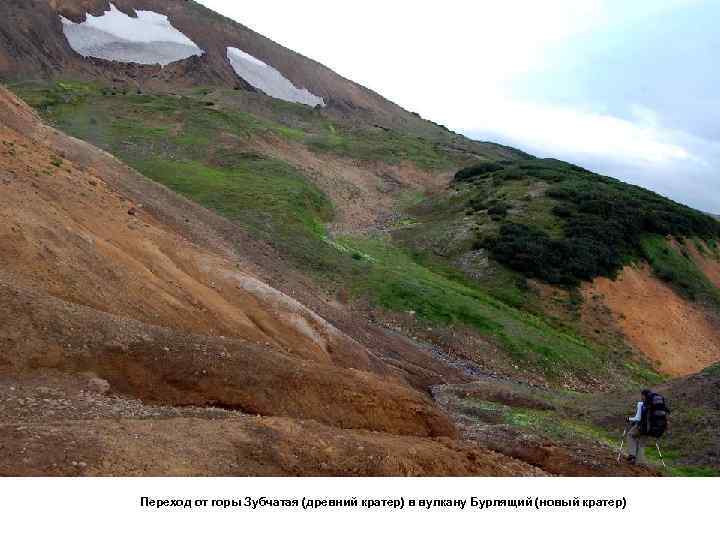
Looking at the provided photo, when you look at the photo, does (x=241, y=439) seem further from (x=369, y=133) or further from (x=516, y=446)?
(x=369, y=133)

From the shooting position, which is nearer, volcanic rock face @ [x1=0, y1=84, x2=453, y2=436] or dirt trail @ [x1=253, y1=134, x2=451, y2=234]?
volcanic rock face @ [x1=0, y1=84, x2=453, y2=436]

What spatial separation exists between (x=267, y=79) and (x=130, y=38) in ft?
58.3

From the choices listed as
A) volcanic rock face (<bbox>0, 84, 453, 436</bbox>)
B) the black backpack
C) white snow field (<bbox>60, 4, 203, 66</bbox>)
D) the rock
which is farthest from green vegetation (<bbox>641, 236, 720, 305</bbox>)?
white snow field (<bbox>60, 4, 203, 66</bbox>)

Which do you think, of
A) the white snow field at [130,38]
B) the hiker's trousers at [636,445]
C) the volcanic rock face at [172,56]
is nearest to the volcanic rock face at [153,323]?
the hiker's trousers at [636,445]

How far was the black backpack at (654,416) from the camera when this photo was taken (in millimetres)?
11219

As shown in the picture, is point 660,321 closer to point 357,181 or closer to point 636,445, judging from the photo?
point 636,445

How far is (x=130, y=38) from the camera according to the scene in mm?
70188

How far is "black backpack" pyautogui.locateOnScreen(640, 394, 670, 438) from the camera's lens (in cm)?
1122

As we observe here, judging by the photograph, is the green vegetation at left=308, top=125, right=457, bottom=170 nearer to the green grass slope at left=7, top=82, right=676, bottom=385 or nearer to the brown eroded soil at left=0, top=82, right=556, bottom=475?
the green grass slope at left=7, top=82, right=676, bottom=385

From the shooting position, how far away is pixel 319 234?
1371 inches

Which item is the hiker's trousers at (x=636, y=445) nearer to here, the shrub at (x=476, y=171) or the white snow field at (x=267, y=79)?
the shrub at (x=476, y=171)

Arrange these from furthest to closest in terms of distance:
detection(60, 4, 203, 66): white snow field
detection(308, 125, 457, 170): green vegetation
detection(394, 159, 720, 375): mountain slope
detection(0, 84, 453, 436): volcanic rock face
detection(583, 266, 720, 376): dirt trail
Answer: detection(60, 4, 203, 66): white snow field
detection(308, 125, 457, 170): green vegetation
detection(394, 159, 720, 375): mountain slope
detection(583, 266, 720, 376): dirt trail
detection(0, 84, 453, 436): volcanic rock face

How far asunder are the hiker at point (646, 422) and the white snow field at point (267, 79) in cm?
7293
